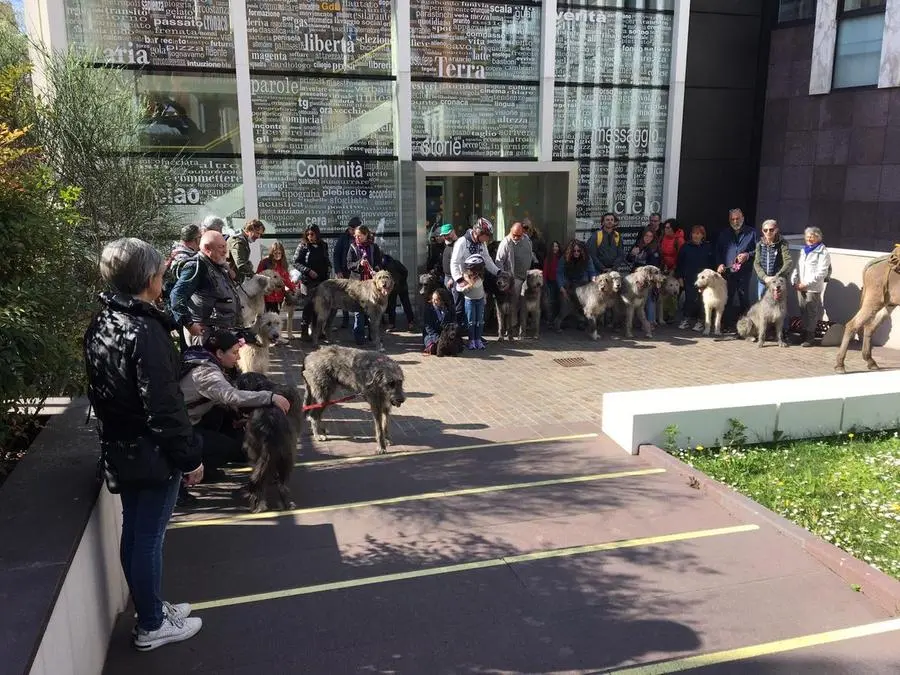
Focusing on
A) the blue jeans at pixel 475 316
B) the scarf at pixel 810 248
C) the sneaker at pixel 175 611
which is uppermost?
the scarf at pixel 810 248

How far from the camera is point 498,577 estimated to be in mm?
4551

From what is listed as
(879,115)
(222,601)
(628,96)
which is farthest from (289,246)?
(879,115)

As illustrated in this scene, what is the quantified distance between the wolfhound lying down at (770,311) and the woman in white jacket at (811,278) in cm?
43

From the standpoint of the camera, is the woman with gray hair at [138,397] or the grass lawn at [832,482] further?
the grass lawn at [832,482]

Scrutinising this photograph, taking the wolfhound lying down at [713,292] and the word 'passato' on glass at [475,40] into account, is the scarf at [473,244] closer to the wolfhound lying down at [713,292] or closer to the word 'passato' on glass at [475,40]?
the wolfhound lying down at [713,292]

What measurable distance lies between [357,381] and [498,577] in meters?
3.12

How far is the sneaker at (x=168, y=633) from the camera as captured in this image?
12.5 feet

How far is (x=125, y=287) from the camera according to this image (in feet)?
11.4

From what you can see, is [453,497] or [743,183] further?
[743,183]

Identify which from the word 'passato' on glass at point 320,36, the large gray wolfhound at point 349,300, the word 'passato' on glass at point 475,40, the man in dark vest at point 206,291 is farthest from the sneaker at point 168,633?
the word 'passato' on glass at point 475,40

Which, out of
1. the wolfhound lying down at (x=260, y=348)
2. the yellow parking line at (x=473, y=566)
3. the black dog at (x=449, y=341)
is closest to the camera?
the yellow parking line at (x=473, y=566)

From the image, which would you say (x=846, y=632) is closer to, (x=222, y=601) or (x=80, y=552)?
(x=222, y=601)

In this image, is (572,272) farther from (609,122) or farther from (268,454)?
(268,454)

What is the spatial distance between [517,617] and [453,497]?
179cm
